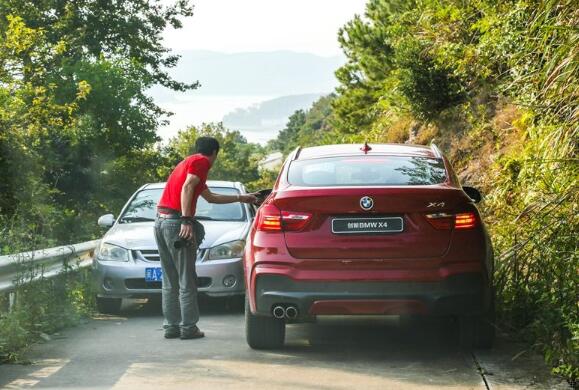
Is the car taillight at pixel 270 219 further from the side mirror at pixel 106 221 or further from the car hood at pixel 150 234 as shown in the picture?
the side mirror at pixel 106 221

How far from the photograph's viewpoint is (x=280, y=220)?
782cm

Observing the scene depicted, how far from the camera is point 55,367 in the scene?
304 inches

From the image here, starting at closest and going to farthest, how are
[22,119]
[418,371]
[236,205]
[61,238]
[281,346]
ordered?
1. [418,371]
2. [281,346]
3. [236,205]
4. [22,119]
5. [61,238]

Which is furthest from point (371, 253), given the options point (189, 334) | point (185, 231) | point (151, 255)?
point (151, 255)

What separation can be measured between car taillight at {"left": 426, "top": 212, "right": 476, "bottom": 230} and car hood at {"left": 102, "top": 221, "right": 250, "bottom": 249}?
3992 mm

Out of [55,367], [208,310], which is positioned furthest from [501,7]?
[55,367]

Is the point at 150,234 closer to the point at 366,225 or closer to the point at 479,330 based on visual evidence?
the point at 366,225

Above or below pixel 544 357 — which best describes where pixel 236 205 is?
above

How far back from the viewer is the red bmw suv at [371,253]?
25.0ft

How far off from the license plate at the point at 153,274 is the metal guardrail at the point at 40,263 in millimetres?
893

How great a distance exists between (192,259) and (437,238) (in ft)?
8.60

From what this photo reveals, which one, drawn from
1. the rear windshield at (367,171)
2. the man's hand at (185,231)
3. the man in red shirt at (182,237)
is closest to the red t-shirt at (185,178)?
the man in red shirt at (182,237)

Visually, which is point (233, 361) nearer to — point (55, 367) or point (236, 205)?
point (55, 367)

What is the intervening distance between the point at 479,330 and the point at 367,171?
1525 millimetres
